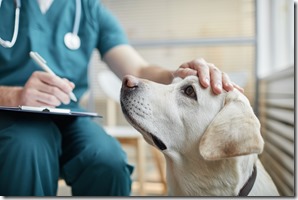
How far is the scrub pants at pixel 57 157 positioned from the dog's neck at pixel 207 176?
138 millimetres

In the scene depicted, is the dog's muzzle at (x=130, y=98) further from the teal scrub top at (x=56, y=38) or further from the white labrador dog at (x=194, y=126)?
the teal scrub top at (x=56, y=38)

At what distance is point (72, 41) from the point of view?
0.77m

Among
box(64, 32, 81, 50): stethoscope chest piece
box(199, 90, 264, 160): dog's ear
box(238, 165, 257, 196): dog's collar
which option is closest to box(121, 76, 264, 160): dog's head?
box(199, 90, 264, 160): dog's ear

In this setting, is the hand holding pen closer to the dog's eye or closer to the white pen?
the white pen

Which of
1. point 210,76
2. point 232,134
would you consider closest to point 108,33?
point 210,76

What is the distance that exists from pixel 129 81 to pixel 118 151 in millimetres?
212

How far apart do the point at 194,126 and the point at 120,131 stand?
0.24 m

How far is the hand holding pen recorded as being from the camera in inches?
25.9

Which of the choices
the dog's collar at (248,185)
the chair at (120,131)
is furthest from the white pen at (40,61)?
the dog's collar at (248,185)

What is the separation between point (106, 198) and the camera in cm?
72

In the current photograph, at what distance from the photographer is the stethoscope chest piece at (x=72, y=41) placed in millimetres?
763

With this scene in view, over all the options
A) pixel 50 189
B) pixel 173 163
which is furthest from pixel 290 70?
pixel 50 189

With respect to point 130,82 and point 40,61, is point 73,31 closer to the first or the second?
point 40,61

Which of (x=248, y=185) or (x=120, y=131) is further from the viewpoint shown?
(x=120, y=131)
